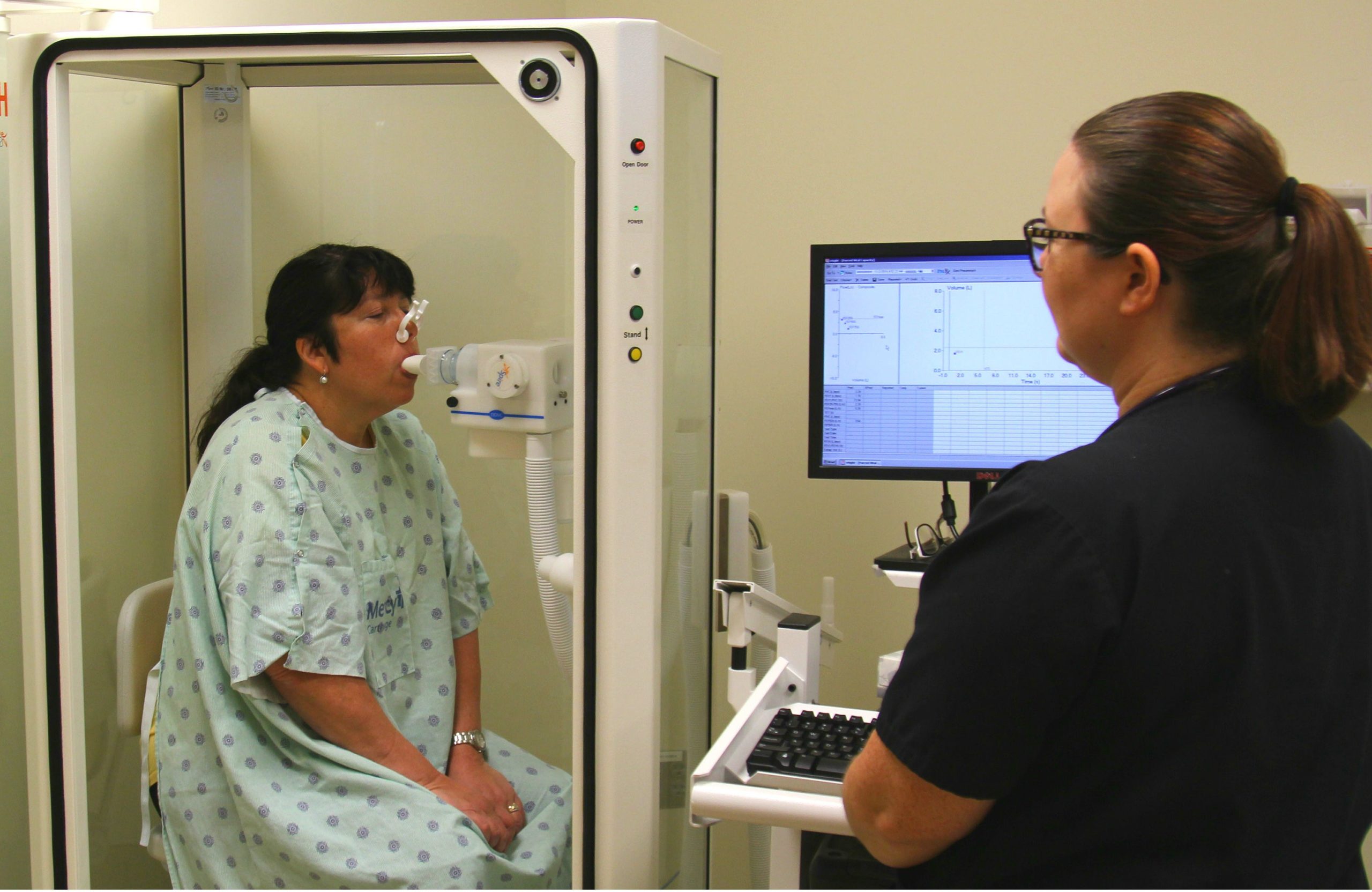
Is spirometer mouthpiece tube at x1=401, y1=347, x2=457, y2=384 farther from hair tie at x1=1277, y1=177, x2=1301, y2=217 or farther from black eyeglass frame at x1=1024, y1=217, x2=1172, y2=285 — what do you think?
hair tie at x1=1277, y1=177, x2=1301, y2=217

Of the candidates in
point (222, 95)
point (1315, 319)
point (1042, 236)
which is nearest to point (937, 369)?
point (1042, 236)

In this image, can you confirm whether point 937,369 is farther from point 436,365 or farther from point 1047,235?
point 1047,235

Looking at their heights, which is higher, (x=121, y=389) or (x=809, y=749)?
(x=121, y=389)

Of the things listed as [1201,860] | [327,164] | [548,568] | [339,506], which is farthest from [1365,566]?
[327,164]

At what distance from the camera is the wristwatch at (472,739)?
189 cm

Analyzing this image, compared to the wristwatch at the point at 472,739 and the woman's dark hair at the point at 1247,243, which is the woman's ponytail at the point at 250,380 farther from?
the woman's dark hair at the point at 1247,243

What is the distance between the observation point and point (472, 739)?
6.23ft

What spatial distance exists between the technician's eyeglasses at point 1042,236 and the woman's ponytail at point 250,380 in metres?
1.23

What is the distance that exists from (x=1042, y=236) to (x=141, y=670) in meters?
1.56

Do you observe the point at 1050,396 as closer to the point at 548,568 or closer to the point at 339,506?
the point at 548,568

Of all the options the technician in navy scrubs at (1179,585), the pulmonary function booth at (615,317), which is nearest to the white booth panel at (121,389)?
the pulmonary function booth at (615,317)

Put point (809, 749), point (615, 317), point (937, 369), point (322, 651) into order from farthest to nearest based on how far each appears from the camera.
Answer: point (937, 369)
point (322, 651)
point (615, 317)
point (809, 749)

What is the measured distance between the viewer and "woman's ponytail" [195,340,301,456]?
1800 mm

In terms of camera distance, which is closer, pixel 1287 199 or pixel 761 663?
pixel 1287 199
